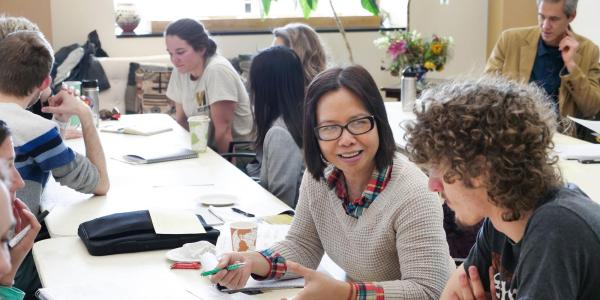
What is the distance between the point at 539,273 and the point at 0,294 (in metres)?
1.07

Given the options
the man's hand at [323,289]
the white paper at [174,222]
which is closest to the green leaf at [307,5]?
the white paper at [174,222]

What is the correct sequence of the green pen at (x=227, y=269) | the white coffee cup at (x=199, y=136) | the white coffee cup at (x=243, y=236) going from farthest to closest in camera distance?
the white coffee cup at (x=199, y=136) < the white coffee cup at (x=243, y=236) < the green pen at (x=227, y=269)

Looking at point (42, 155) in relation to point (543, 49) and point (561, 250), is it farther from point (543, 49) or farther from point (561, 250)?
point (543, 49)

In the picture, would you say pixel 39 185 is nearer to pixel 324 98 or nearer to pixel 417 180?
pixel 324 98

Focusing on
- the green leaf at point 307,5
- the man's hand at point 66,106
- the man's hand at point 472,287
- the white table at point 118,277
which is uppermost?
the green leaf at point 307,5

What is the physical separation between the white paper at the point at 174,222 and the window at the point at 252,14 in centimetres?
423

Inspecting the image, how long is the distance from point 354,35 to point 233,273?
5.07m

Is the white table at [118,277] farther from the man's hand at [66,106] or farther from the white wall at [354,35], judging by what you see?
the white wall at [354,35]

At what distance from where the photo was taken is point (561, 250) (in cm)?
125

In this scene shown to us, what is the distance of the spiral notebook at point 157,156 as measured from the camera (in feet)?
11.0

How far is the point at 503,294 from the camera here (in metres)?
1.51

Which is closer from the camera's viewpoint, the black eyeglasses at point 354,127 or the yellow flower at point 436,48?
the black eyeglasses at point 354,127

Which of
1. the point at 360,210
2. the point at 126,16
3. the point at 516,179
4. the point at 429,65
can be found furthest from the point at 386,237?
the point at 126,16

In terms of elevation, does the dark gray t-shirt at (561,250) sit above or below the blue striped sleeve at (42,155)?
above
